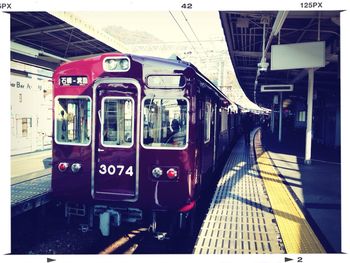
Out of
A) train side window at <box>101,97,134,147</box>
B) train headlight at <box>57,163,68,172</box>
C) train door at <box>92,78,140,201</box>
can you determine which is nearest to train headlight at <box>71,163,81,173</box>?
train headlight at <box>57,163,68,172</box>

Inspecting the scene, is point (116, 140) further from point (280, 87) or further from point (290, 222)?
point (280, 87)

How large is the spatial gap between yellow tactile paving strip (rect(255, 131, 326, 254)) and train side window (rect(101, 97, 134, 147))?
92.3 inches

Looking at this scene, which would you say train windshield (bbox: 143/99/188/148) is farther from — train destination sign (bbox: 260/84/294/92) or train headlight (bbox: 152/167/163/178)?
train destination sign (bbox: 260/84/294/92)

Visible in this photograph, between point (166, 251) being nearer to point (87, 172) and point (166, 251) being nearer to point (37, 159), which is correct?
point (87, 172)

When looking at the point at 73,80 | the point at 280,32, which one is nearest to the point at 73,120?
the point at 73,80

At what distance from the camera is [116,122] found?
3871 mm

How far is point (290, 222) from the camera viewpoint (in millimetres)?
4504

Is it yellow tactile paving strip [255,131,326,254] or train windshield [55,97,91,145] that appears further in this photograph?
train windshield [55,97,91,145]

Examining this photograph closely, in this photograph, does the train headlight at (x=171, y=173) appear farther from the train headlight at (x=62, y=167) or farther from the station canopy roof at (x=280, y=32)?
the station canopy roof at (x=280, y=32)

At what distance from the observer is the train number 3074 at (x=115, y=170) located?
3.84m

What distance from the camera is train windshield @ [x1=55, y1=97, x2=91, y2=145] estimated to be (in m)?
3.95

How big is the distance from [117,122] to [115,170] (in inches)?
23.5
